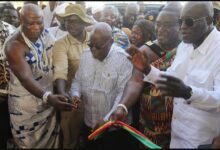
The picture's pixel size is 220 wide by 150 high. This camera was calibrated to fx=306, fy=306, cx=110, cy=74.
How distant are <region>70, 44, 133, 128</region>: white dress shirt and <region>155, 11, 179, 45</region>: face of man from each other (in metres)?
0.34

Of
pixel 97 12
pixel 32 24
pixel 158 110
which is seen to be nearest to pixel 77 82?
pixel 32 24

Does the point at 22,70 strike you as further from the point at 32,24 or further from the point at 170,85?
the point at 170,85

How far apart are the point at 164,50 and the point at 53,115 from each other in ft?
3.74

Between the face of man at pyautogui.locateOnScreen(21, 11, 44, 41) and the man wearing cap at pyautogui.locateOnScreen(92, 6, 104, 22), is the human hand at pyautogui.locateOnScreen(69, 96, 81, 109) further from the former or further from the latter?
the man wearing cap at pyautogui.locateOnScreen(92, 6, 104, 22)

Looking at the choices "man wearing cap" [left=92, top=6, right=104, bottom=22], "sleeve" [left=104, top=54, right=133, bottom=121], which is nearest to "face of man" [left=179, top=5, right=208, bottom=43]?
"sleeve" [left=104, top=54, right=133, bottom=121]

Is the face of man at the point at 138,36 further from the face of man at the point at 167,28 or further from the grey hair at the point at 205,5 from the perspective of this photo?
the grey hair at the point at 205,5

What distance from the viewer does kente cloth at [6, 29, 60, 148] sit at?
8.20 ft

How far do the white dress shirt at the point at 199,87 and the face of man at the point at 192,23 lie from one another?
0.08 meters

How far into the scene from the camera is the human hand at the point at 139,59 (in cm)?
187

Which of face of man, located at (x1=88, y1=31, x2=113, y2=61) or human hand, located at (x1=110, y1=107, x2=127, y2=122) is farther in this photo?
face of man, located at (x1=88, y1=31, x2=113, y2=61)

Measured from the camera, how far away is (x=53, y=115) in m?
2.76

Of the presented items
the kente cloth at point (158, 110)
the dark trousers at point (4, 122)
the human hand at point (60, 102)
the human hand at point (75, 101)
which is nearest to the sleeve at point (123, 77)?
the kente cloth at point (158, 110)

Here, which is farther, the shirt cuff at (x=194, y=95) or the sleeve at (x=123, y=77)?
the sleeve at (x=123, y=77)

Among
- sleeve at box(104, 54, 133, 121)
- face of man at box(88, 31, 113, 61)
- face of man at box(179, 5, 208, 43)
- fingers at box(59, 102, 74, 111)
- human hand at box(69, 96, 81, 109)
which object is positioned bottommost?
human hand at box(69, 96, 81, 109)
